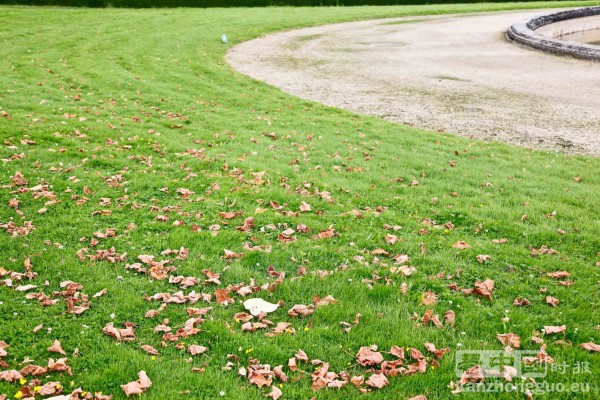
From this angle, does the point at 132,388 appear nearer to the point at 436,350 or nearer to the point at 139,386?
the point at 139,386

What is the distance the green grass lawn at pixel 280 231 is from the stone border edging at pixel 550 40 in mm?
12651

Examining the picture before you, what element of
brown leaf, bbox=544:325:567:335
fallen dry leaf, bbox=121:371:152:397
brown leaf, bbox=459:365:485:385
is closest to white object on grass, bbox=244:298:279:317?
fallen dry leaf, bbox=121:371:152:397

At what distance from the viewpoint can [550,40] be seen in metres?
22.3

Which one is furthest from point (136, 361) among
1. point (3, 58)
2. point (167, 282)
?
point (3, 58)

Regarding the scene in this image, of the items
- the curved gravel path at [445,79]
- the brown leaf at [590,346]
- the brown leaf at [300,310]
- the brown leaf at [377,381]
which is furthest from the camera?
the curved gravel path at [445,79]

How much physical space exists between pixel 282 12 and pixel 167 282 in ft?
103

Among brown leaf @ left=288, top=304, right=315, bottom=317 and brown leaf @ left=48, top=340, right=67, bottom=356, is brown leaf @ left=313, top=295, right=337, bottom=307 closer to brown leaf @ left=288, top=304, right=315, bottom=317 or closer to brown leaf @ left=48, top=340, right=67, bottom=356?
brown leaf @ left=288, top=304, right=315, bottom=317

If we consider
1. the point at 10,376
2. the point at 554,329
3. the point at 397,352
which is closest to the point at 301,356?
the point at 397,352

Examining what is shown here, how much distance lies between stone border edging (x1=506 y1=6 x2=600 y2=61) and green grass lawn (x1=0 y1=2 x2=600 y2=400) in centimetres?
1265

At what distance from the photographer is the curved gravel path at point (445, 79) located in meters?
12.6

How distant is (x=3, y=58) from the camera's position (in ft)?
58.4

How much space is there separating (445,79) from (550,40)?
8520 mm

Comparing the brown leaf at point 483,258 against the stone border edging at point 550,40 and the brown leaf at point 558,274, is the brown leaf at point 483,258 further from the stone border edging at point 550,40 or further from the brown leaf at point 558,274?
the stone border edging at point 550,40

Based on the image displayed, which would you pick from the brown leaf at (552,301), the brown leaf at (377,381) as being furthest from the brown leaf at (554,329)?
the brown leaf at (377,381)
